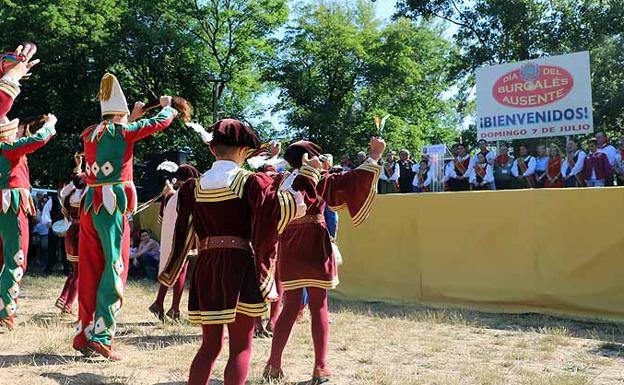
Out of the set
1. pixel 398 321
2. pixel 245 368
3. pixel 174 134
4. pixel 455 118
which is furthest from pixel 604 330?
pixel 455 118

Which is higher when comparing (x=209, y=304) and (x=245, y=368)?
(x=209, y=304)

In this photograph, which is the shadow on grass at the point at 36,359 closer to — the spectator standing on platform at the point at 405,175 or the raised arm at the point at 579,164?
the raised arm at the point at 579,164

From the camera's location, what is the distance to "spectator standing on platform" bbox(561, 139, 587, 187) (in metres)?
11.9

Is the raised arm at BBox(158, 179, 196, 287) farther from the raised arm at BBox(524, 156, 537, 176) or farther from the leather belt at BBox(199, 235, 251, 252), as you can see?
the raised arm at BBox(524, 156, 537, 176)

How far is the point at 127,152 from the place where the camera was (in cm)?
535

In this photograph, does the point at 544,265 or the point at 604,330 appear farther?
the point at 544,265

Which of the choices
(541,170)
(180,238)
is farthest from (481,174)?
(180,238)

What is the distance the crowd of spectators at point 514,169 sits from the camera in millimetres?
11672

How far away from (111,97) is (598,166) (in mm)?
9043

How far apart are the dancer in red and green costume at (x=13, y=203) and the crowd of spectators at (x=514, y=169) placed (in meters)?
8.88

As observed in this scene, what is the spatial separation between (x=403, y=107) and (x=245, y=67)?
829 centimetres

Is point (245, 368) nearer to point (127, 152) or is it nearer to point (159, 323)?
point (127, 152)

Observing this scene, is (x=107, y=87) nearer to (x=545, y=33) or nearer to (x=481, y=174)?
(x=481, y=174)

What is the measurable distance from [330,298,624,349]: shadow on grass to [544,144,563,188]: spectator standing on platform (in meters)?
5.03
